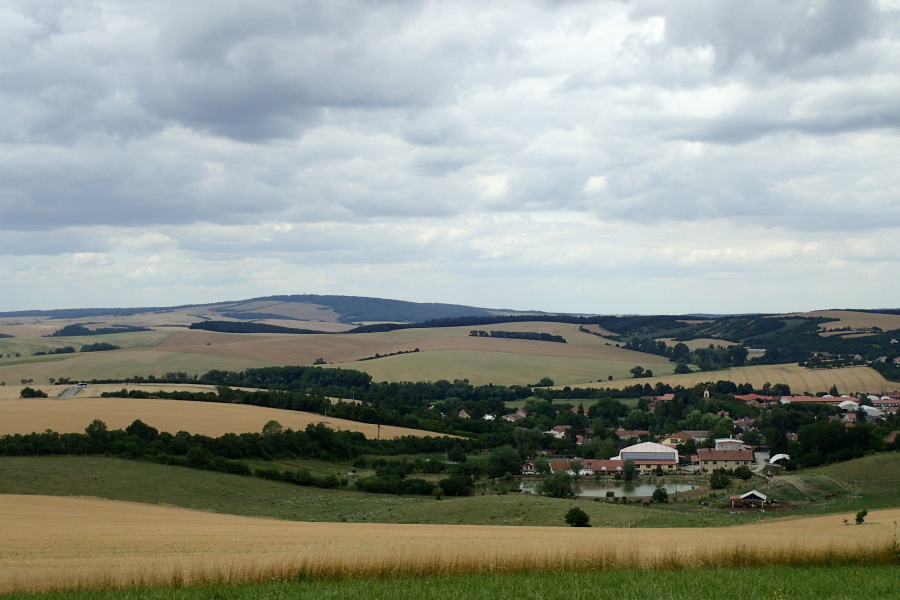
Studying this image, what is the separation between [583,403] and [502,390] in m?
16.2

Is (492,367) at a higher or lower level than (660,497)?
higher

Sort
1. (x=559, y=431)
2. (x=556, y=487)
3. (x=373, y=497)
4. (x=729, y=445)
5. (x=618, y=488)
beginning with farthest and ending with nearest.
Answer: (x=559, y=431)
(x=729, y=445)
(x=618, y=488)
(x=556, y=487)
(x=373, y=497)

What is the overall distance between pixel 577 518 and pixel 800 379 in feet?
381

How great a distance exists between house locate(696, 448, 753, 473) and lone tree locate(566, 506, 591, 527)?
4788cm

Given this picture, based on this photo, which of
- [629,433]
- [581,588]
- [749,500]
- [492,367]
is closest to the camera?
[581,588]

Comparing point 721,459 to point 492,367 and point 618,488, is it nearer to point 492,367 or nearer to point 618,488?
point 618,488

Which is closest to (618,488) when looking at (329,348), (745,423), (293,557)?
(745,423)

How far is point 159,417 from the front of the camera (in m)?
81.9

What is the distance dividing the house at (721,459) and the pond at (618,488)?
11065 millimetres

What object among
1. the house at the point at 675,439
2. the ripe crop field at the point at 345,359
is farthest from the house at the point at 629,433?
the ripe crop field at the point at 345,359

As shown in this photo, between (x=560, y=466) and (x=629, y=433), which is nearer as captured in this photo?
(x=560, y=466)

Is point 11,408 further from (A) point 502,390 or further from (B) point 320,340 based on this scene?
(B) point 320,340

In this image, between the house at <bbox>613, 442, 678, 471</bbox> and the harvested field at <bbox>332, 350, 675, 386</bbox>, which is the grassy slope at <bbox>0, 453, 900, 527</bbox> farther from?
the harvested field at <bbox>332, 350, 675, 386</bbox>

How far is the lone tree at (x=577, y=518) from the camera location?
145 ft
